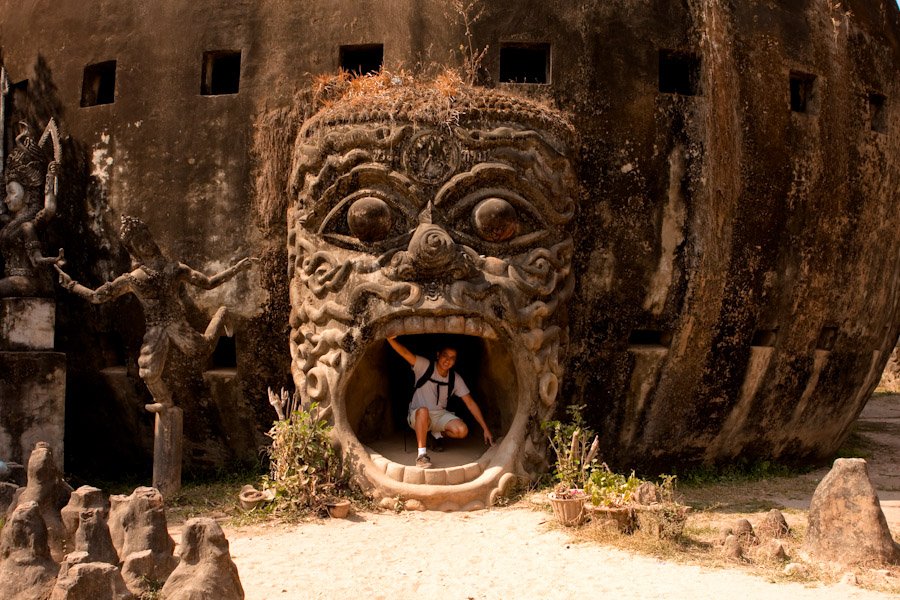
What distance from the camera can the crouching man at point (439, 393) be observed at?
24.9 feet

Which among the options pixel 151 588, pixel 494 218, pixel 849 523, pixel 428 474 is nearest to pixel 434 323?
pixel 494 218

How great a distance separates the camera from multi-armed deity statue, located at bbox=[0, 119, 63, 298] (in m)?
8.21

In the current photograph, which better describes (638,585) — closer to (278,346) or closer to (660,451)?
(660,451)

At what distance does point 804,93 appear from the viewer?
27.8 feet

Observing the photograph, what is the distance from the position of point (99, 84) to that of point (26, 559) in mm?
5546

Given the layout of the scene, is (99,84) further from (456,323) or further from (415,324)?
(456,323)

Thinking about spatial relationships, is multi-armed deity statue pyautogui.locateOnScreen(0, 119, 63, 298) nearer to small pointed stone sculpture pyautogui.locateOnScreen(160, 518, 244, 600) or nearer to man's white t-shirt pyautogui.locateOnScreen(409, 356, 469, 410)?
man's white t-shirt pyautogui.locateOnScreen(409, 356, 469, 410)

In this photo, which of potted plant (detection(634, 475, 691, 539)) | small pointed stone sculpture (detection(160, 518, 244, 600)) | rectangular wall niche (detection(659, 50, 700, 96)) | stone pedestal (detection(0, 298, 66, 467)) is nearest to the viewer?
small pointed stone sculpture (detection(160, 518, 244, 600))

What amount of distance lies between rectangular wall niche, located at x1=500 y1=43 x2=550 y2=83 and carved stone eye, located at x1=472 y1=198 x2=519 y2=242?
152 cm

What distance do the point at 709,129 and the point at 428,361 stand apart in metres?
3.16

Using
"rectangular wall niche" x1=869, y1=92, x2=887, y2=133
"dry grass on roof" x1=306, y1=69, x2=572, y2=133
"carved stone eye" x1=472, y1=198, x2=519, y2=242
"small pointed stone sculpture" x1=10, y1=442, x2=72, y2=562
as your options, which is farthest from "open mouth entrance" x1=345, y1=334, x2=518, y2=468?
"rectangular wall niche" x1=869, y1=92, x2=887, y2=133

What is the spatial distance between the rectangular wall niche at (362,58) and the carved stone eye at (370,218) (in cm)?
145

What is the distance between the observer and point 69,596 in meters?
4.02

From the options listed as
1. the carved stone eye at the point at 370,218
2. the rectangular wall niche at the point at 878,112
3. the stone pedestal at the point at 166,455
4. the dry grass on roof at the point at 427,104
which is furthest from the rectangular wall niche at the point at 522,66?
A: the stone pedestal at the point at 166,455
